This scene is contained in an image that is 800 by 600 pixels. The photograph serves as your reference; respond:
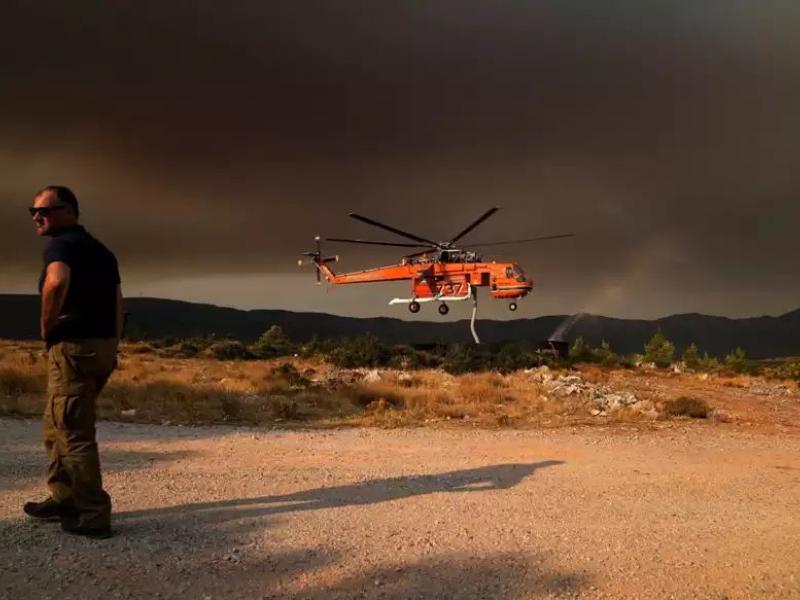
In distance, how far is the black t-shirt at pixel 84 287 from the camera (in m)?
5.24

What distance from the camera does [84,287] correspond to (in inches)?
209

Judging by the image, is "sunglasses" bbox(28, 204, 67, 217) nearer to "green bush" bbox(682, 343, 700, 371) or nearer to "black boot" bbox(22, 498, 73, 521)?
"black boot" bbox(22, 498, 73, 521)

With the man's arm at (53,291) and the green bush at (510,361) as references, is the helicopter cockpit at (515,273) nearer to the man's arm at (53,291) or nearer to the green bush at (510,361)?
the green bush at (510,361)

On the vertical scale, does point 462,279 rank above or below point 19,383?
above

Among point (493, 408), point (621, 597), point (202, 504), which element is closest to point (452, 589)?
point (621, 597)

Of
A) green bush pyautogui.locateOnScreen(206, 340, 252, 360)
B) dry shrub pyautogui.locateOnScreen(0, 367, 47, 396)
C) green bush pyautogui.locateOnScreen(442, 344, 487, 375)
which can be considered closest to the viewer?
dry shrub pyautogui.locateOnScreen(0, 367, 47, 396)

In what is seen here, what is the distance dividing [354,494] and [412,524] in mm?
1236

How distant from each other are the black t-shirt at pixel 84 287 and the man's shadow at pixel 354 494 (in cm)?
167

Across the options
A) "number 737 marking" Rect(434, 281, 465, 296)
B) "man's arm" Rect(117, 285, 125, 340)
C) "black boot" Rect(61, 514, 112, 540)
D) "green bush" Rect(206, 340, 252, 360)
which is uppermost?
"number 737 marking" Rect(434, 281, 465, 296)

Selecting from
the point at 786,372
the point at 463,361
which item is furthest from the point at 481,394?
the point at 786,372

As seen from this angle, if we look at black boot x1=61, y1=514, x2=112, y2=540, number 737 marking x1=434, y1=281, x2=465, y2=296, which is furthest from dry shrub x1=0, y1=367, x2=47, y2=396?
number 737 marking x1=434, y1=281, x2=465, y2=296

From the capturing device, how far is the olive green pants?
5188 millimetres

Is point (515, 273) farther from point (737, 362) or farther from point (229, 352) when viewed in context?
point (737, 362)

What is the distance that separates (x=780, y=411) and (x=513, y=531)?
15130mm
